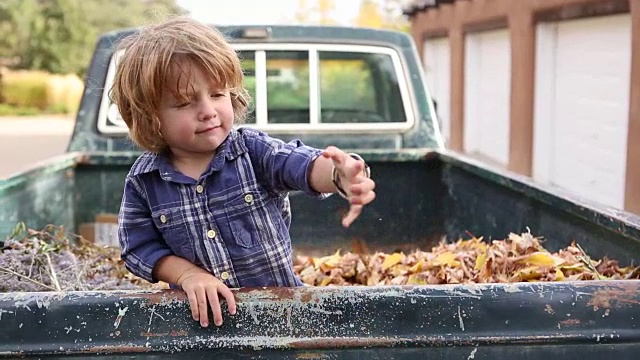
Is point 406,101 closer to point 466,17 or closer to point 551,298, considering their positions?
point 551,298

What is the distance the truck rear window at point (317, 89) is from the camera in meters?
4.88

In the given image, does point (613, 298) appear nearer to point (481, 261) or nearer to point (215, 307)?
point (215, 307)

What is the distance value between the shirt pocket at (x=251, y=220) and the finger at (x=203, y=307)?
1.64 ft

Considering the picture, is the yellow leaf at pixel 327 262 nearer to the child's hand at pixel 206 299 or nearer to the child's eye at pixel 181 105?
the child's eye at pixel 181 105

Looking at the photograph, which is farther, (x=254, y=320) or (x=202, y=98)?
(x=202, y=98)

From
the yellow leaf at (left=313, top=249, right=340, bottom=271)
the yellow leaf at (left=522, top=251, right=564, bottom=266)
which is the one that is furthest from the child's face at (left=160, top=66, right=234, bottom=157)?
the yellow leaf at (left=313, top=249, right=340, bottom=271)

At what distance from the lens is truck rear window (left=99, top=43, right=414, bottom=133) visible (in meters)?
4.88

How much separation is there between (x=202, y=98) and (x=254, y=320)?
63 centimetres

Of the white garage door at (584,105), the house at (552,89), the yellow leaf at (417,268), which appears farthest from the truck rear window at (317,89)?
the white garage door at (584,105)

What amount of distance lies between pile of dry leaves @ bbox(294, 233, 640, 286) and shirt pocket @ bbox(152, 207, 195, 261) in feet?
3.32

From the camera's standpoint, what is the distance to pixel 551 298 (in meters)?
1.82

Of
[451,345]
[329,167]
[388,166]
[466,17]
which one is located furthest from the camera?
[466,17]

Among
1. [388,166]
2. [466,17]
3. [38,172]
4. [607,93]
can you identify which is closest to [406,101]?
[388,166]

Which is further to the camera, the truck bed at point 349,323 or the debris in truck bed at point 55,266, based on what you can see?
the debris in truck bed at point 55,266
